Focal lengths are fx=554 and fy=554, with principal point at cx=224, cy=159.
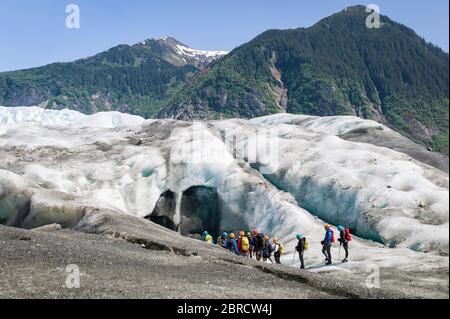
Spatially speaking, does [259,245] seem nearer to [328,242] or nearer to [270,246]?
[270,246]

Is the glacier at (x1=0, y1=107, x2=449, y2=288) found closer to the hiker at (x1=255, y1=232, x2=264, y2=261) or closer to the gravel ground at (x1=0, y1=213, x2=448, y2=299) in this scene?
the hiker at (x1=255, y1=232, x2=264, y2=261)

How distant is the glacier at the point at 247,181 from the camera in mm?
36188

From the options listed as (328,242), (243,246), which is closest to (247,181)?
(243,246)

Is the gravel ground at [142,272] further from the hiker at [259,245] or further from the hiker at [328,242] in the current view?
the hiker at [259,245]

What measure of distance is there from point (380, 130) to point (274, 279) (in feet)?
135

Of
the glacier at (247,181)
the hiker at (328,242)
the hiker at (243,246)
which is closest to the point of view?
the hiker at (328,242)

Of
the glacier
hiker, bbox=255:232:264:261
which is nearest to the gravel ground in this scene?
hiker, bbox=255:232:264:261

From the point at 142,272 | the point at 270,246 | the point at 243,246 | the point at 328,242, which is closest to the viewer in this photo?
the point at 142,272

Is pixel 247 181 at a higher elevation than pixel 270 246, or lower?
higher

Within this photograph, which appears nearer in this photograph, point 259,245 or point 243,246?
point 259,245

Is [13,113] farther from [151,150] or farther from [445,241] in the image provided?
[445,241]

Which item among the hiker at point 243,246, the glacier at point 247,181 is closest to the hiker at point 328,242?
the glacier at point 247,181

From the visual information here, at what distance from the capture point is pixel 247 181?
46.3m
